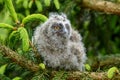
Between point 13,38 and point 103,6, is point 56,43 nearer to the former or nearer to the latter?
point 13,38

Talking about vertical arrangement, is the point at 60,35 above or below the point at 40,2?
below

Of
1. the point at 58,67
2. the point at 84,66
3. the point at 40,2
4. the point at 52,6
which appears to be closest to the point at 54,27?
the point at 58,67

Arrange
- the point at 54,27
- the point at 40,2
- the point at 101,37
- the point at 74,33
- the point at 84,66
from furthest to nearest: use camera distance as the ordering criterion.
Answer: the point at 101,37 → the point at 40,2 → the point at 84,66 → the point at 74,33 → the point at 54,27

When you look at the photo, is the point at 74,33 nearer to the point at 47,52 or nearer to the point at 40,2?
the point at 47,52

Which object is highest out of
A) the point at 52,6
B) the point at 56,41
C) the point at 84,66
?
the point at 52,6

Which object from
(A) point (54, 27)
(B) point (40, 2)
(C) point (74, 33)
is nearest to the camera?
(A) point (54, 27)

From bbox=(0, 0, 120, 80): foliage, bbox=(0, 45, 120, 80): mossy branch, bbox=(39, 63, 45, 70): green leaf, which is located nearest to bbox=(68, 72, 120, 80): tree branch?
bbox=(0, 45, 120, 80): mossy branch

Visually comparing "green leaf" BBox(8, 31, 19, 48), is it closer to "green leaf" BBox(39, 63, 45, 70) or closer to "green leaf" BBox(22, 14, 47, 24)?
"green leaf" BBox(22, 14, 47, 24)
